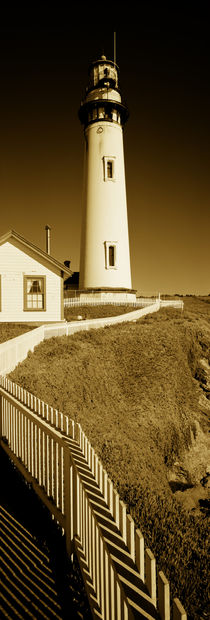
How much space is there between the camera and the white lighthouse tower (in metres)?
29.7

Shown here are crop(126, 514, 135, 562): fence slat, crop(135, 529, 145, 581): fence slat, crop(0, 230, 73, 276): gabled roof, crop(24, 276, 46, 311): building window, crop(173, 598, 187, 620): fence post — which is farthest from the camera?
crop(24, 276, 46, 311): building window

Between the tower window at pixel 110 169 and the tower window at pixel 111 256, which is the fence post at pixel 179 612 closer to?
the tower window at pixel 111 256

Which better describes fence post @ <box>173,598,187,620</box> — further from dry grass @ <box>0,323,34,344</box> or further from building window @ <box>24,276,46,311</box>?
building window @ <box>24,276,46,311</box>

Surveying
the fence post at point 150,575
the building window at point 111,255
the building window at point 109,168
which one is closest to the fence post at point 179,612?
the fence post at point 150,575

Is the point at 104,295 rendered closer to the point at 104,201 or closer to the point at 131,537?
the point at 104,201

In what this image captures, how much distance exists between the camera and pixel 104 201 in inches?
1176

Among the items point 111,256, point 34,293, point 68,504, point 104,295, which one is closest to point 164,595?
point 68,504

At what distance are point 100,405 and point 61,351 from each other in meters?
3.42

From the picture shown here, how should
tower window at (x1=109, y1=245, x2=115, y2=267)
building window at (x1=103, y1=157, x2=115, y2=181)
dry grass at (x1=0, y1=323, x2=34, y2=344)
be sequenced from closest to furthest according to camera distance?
1. dry grass at (x1=0, y1=323, x2=34, y2=344)
2. tower window at (x1=109, y1=245, x2=115, y2=267)
3. building window at (x1=103, y1=157, x2=115, y2=181)

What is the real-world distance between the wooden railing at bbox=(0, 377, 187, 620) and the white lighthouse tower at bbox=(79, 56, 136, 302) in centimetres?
2470

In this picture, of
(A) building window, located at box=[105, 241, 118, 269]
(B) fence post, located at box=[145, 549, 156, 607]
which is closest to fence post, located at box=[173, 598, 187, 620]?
(B) fence post, located at box=[145, 549, 156, 607]

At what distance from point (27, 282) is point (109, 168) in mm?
16316

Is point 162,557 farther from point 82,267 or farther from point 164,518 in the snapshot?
point 82,267

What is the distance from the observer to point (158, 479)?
8.90m
